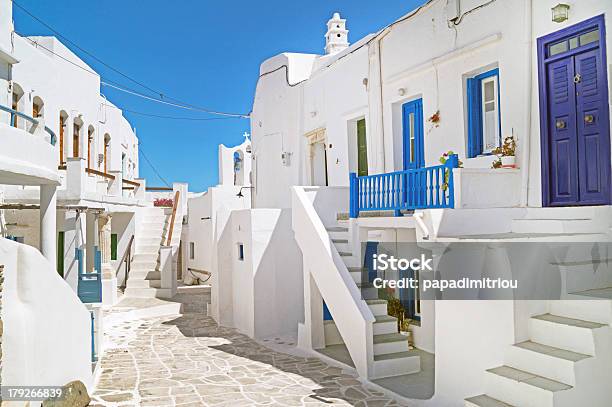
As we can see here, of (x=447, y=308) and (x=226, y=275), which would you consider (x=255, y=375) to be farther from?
(x=226, y=275)

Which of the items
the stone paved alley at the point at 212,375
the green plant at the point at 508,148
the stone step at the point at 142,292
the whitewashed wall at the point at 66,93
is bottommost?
the stone paved alley at the point at 212,375

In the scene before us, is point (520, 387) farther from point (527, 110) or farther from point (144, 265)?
point (144, 265)

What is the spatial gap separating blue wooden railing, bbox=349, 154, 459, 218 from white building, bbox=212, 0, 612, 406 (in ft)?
0.11

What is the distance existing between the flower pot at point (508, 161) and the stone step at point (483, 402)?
12.8 feet

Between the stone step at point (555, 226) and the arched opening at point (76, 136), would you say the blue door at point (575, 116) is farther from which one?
the arched opening at point (76, 136)

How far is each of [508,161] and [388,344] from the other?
3.68 m

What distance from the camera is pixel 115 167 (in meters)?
22.1

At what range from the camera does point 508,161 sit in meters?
8.30

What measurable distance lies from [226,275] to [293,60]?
711cm

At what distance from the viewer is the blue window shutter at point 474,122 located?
30.6ft

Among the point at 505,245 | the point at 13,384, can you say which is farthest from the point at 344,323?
the point at 13,384

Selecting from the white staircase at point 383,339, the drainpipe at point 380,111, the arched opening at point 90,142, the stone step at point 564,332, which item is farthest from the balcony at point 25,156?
the arched opening at point 90,142

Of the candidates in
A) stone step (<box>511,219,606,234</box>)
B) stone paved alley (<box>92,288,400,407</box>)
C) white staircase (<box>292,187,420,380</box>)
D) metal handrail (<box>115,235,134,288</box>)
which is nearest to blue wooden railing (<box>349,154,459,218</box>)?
white staircase (<box>292,187,420,380</box>)

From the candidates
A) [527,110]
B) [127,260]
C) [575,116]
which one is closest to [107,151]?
[127,260]
